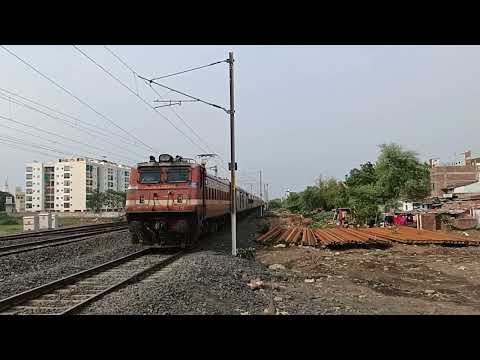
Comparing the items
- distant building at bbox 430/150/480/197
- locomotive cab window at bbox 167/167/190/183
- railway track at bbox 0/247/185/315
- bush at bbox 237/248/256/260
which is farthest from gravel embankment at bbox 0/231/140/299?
distant building at bbox 430/150/480/197

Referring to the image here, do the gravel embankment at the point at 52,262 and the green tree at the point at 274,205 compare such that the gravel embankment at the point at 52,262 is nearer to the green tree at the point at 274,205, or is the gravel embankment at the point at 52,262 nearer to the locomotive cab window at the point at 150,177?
the locomotive cab window at the point at 150,177

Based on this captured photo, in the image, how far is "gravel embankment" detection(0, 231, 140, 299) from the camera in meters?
9.79

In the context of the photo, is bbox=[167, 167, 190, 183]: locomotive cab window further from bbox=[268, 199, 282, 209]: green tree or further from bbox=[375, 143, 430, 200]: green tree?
bbox=[268, 199, 282, 209]: green tree

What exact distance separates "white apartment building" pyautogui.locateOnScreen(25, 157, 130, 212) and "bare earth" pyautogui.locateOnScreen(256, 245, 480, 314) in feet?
308


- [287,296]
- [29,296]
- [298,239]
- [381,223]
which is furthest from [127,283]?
[381,223]

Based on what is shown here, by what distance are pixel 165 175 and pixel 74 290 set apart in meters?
7.10

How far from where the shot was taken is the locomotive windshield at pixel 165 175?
15336 millimetres

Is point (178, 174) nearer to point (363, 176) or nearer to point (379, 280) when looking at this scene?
point (379, 280)

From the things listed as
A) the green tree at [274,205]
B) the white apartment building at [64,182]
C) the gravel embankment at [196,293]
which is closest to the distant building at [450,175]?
the green tree at [274,205]

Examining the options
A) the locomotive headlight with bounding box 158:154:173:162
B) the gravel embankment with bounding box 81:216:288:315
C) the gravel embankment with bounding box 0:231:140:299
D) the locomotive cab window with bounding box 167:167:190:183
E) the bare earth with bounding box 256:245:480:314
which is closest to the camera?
the gravel embankment with bounding box 81:216:288:315

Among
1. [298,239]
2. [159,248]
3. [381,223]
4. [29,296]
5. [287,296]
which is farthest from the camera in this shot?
[381,223]
